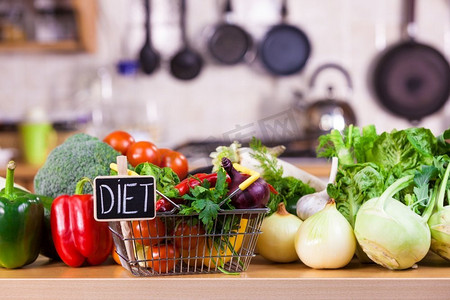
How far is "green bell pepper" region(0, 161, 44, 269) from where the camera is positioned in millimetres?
1063

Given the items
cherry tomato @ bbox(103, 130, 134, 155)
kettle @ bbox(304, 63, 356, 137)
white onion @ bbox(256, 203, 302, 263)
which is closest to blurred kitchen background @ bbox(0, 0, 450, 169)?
kettle @ bbox(304, 63, 356, 137)

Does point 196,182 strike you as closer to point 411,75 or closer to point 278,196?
point 278,196

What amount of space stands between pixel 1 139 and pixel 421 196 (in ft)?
9.79

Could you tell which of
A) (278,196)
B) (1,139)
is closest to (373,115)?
(1,139)

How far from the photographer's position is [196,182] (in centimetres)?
101

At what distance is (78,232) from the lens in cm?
108

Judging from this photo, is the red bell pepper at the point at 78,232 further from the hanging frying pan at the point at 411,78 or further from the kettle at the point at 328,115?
the hanging frying pan at the point at 411,78

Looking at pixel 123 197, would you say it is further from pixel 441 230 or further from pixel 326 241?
pixel 441 230

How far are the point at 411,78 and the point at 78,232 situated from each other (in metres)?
3.22

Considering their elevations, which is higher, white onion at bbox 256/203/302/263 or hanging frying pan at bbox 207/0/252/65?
hanging frying pan at bbox 207/0/252/65

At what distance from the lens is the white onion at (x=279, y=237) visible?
1.11m

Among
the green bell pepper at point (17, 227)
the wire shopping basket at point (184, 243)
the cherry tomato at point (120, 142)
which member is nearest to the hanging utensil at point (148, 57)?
the cherry tomato at point (120, 142)

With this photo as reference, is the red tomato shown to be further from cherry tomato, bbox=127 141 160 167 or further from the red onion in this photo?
the red onion

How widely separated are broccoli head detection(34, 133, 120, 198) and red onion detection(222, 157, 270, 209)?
0.31 meters
